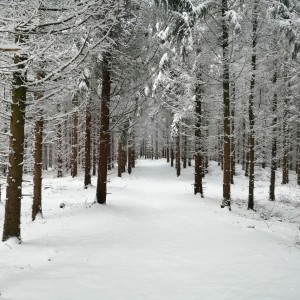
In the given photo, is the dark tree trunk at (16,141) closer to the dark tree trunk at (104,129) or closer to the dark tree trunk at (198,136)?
the dark tree trunk at (104,129)

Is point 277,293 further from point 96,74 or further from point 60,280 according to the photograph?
point 96,74

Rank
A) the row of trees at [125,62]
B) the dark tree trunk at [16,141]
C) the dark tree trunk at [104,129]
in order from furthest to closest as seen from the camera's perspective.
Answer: the dark tree trunk at [104,129] < the dark tree trunk at [16,141] < the row of trees at [125,62]

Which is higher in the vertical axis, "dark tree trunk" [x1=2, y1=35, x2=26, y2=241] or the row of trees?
the row of trees

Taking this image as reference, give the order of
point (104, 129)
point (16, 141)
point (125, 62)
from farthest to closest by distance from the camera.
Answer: point (104, 129) < point (125, 62) < point (16, 141)

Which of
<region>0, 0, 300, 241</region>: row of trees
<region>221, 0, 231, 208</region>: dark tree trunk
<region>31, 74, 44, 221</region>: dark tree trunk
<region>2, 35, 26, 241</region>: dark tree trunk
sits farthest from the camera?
<region>221, 0, 231, 208</region>: dark tree trunk

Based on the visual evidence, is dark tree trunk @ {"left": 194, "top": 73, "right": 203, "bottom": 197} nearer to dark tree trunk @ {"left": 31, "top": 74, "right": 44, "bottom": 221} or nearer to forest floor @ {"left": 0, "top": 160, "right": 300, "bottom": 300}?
forest floor @ {"left": 0, "top": 160, "right": 300, "bottom": 300}

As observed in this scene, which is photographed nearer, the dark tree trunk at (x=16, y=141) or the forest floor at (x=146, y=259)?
the forest floor at (x=146, y=259)

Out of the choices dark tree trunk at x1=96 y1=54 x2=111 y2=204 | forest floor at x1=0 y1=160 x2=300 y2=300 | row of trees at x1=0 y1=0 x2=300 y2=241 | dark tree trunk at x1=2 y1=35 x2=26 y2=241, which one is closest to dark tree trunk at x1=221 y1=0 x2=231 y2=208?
row of trees at x1=0 y1=0 x2=300 y2=241

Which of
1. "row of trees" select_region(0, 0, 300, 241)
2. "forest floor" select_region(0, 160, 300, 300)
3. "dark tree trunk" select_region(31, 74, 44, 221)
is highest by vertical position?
"row of trees" select_region(0, 0, 300, 241)

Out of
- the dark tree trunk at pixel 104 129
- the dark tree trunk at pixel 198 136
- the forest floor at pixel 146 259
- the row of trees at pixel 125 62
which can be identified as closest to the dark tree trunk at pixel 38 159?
the row of trees at pixel 125 62

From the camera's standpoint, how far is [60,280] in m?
5.43

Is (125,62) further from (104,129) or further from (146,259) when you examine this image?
(146,259)

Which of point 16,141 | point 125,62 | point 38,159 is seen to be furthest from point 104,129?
point 16,141

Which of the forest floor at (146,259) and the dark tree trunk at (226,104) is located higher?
the dark tree trunk at (226,104)
